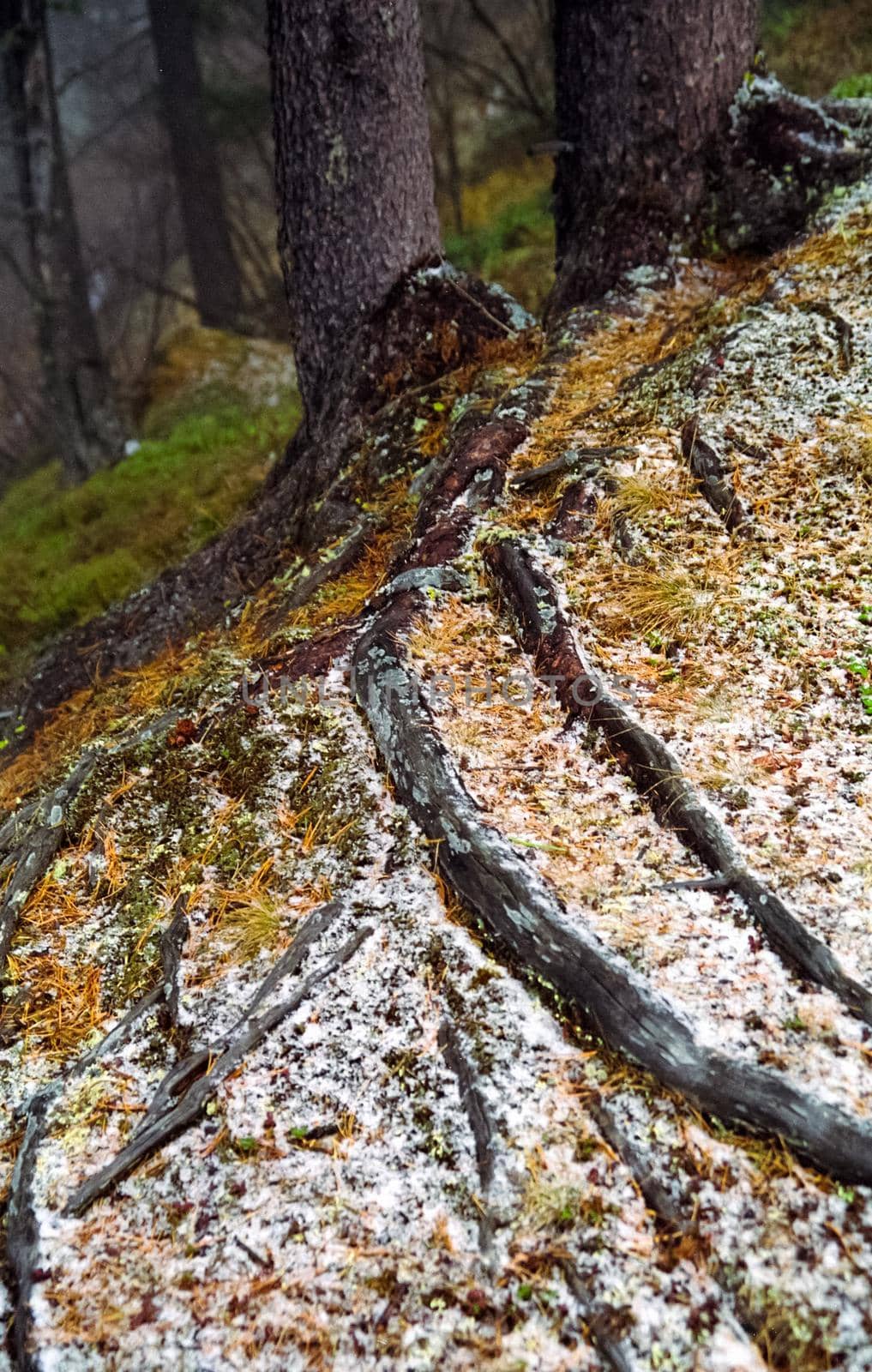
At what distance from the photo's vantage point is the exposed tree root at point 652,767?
1.82 meters

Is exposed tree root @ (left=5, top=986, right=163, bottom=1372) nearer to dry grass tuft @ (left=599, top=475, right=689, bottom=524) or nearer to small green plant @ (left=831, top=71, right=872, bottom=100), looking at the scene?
dry grass tuft @ (left=599, top=475, right=689, bottom=524)

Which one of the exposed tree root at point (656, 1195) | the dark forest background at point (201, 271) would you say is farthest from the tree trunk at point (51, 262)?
the exposed tree root at point (656, 1195)

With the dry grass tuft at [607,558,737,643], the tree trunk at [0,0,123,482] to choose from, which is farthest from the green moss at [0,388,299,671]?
the dry grass tuft at [607,558,737,643]

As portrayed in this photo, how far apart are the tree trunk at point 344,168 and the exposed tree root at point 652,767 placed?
1.78 m

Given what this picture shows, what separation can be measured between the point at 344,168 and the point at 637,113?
1.45m

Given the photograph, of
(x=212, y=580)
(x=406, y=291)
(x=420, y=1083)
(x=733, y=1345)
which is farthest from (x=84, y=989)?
(x=406, y=291)

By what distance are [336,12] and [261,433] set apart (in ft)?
12.5

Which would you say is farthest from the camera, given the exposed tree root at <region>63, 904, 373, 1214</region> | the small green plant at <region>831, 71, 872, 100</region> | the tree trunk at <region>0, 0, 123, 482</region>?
the tree trunk at <region>0, 0, 123, 482</region>

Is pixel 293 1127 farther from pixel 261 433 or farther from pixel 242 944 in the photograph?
pixel 261 433

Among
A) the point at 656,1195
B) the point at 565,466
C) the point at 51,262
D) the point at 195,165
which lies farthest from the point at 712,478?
the point at 195,165

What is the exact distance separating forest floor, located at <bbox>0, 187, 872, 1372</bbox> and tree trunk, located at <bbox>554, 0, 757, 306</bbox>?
1184 millimetres

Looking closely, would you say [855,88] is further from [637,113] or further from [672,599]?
[672,599]

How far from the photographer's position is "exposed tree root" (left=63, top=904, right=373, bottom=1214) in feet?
5.79

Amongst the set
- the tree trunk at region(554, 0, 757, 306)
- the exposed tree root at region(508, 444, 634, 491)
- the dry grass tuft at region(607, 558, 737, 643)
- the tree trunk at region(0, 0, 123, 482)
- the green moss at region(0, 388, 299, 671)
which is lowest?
the dry grass tuft at region(607, 558, 737, 643)
